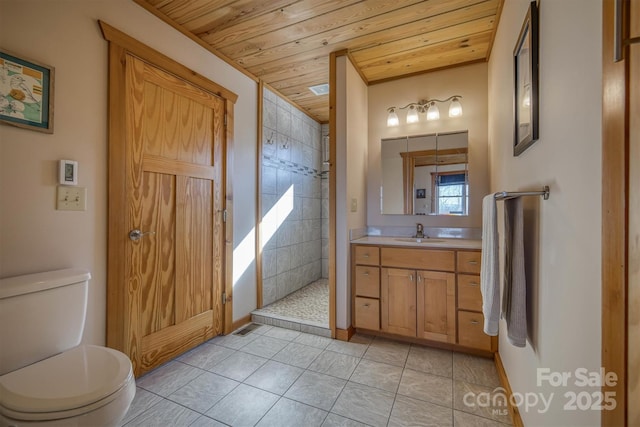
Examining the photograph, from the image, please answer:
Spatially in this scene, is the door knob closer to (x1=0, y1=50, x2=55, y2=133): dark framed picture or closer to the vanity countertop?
(x1=0, y1=50, x2=55, y2=133): dark framed picture

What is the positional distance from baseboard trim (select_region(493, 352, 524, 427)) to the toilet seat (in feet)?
5.84

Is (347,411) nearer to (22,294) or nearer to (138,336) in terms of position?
(138,336)

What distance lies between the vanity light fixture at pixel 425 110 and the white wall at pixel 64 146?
79.2 inches

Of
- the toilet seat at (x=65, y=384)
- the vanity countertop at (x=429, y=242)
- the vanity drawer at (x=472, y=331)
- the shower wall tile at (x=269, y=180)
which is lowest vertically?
the vanity drawer at (x=472, y=331)

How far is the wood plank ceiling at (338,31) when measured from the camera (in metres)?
1.79

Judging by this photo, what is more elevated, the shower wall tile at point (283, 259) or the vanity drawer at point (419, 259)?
the vanity drawer at point (419, 259)

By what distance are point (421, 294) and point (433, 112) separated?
5.41 feet

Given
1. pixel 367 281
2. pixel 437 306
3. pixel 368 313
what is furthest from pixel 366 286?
pixel 437 306

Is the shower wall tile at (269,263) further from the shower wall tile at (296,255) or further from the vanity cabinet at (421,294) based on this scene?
the vanity cabinet at (421,294)

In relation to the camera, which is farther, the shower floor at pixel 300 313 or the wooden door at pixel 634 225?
the shower floor at pixel 300 313

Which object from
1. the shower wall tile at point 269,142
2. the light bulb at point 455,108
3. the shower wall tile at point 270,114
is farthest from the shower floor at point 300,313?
the light bulb at point 455,108

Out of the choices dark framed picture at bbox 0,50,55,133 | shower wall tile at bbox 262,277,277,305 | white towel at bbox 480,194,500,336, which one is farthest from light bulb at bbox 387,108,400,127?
dark framed picture at bbox 0,50,55,133

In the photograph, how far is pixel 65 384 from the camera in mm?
1021

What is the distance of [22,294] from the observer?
1.14 m
